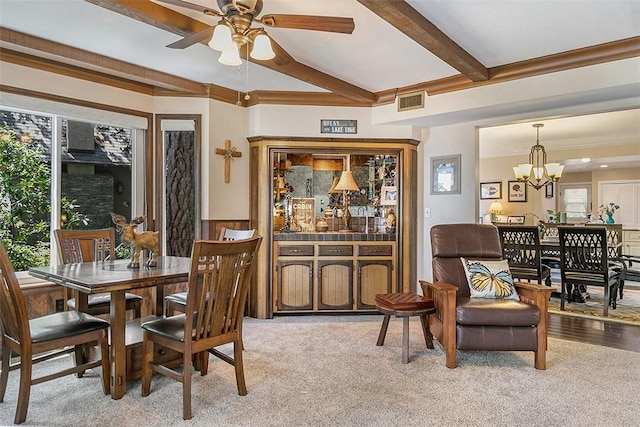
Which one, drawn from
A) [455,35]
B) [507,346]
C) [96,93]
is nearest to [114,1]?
[96,93]

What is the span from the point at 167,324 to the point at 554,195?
914 centimetres

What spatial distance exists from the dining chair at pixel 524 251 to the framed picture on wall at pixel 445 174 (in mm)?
952

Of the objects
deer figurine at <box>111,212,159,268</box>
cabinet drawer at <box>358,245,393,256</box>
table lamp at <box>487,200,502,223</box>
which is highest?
table lamp at <box>487,200,502,223</box>

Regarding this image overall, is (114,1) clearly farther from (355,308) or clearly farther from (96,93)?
(355,308)

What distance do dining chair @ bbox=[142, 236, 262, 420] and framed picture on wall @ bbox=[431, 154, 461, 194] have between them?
2861 millimetres

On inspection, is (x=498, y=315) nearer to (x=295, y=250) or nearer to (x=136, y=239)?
(x=295, y=250)

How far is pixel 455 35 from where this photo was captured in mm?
3033

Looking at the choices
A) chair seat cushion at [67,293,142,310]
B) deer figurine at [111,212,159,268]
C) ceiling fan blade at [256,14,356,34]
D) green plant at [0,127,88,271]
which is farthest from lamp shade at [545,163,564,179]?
green plant at [0,127,88,271]

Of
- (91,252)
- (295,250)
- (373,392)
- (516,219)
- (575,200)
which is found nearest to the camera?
(373,392)

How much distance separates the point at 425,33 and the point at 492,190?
697 centimetres

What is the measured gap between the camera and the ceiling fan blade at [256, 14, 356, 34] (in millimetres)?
2229

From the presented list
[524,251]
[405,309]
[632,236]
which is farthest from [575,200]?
[405,309]

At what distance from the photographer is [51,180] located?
11.8 feet

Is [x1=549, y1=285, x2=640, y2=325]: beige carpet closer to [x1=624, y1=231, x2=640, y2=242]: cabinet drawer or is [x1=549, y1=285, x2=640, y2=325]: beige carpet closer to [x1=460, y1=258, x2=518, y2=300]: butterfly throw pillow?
[x1=460, y1=258, x2=518, y2=300]: butterfly throw pillow
